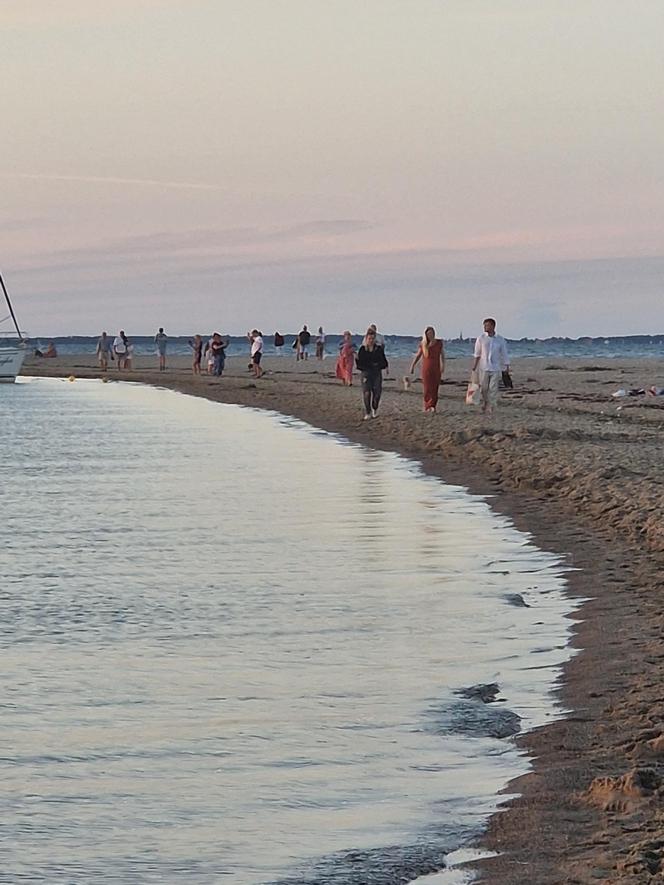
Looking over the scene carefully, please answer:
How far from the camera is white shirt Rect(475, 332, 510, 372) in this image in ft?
84.6

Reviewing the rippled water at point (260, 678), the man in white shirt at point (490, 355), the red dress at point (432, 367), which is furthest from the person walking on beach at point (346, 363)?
the rippled water at point (260, 678)

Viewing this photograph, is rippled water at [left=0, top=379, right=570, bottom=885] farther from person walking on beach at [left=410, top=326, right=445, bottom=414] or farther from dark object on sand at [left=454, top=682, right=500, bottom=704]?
person walking on beach at [left=410, top=326, right=445, bottom=414]

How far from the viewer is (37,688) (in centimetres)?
845

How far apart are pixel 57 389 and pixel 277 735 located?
48514 millimetres

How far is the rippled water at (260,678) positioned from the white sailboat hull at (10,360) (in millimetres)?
40332

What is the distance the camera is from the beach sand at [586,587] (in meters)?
5.72

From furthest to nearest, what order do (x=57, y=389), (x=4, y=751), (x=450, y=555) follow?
1. (x=57, y=389)
2. (x=450, y=555)
3. (x=4, y=751)

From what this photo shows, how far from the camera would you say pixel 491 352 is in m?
25.9

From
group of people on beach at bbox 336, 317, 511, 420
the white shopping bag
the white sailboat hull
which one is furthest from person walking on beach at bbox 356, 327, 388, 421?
the white sailboat hull

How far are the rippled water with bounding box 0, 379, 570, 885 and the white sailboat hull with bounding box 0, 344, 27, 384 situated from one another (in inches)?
1588

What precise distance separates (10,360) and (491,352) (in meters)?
34.8

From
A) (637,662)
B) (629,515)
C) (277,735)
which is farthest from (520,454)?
(277,735)

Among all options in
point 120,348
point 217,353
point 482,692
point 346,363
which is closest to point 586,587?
point 482,692

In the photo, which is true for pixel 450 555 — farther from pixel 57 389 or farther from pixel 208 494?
pixel 57 389
